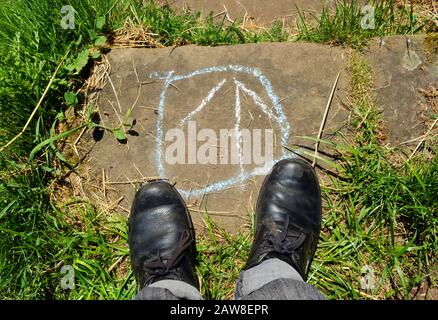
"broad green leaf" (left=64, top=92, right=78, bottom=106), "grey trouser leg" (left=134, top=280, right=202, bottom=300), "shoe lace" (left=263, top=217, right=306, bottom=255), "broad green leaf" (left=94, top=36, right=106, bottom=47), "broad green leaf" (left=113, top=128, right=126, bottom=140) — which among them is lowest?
"grey trouser leg" (left=134, top=280, right=202, bottom=300)

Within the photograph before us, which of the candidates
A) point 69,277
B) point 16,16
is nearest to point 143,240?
point 69,277

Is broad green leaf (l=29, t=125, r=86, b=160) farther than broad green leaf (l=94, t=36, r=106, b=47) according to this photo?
No

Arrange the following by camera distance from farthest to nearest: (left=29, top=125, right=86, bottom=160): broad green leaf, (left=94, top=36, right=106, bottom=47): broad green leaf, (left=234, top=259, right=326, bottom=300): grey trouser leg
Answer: (left=94, top=36, right=106, bottom=47): broad green leaf, (left=29, top=125, right=86, bottom=160): broad green leaf, (left=234, top=259, right=326, bottom=300): grey trouser leg

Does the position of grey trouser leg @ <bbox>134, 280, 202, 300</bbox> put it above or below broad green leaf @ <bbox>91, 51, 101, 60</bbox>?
below

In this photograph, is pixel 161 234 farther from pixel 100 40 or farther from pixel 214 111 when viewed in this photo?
pixel 100 40

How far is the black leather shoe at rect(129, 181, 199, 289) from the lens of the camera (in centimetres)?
230

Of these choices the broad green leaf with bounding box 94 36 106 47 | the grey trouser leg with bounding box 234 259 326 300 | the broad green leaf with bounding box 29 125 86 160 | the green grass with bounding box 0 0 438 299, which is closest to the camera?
the grey trouser leg with bounding box 234 259 326 300

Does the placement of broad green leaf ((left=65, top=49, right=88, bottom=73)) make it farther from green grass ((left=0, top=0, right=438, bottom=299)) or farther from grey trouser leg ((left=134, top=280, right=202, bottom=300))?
grey trouser leg ((left=134, top=280, right=202, bottom=300))

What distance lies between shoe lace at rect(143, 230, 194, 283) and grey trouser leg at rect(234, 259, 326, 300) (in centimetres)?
31

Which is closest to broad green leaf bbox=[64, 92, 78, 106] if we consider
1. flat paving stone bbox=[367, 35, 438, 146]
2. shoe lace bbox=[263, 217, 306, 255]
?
shoe lace bbox=[263, 217, 306, 255]

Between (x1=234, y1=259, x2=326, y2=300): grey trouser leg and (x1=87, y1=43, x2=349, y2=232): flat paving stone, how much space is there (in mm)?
275

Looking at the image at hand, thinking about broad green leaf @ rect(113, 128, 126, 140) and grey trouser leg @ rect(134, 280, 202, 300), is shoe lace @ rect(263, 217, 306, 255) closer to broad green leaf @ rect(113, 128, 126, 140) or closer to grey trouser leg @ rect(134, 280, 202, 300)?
grey trouser leg @ rect(134, 280, 202, 300)

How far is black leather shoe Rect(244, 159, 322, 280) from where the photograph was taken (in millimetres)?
2309
